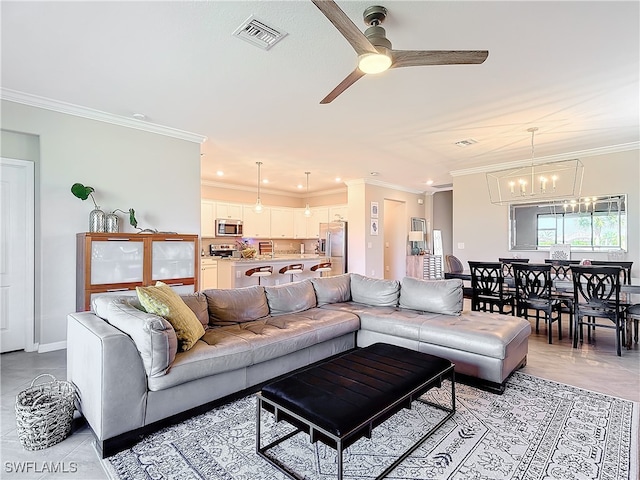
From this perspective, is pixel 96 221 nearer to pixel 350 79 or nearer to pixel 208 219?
pixel 350 79

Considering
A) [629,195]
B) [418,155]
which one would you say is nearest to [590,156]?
[629,195]

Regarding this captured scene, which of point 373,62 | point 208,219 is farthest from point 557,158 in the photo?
point 208,219

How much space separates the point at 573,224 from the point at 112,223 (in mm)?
6900

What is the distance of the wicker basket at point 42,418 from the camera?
1954mm

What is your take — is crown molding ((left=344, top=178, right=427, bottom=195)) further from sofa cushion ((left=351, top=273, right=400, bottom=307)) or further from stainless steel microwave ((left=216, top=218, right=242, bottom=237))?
sofa cushion ((left=351, top=273, right=400, bottom=307))

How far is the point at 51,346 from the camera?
3.76 meters

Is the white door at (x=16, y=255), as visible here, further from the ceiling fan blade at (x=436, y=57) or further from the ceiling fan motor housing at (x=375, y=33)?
the ceiling fan blade at (x=436, y=57)

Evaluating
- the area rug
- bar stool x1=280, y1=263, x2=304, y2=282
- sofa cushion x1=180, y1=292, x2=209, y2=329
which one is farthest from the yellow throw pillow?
bar stool x1=280, y1=263, x2=304, y2=282

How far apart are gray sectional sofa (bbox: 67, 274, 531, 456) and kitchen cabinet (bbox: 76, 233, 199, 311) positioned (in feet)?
4.19

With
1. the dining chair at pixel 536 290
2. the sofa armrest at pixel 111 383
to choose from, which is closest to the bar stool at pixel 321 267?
the dining chair at pixel 536 290

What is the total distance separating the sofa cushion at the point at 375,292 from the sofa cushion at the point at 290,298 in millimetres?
584

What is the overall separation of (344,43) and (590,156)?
201 inches

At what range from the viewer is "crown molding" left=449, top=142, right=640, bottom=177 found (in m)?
5.18

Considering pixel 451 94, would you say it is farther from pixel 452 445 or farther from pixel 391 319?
pixel 452 445
